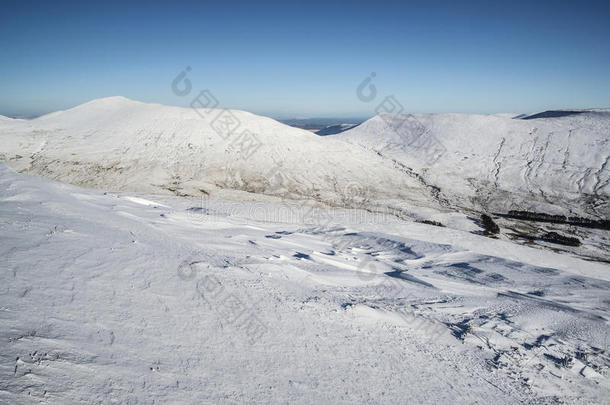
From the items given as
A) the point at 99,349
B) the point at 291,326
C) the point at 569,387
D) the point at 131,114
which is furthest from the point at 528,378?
the point at 131,114

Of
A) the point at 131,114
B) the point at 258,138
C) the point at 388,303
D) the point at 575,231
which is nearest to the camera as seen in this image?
the point at 388,303

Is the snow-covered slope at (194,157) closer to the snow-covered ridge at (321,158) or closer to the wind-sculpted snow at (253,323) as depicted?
the snow-covered ridge at (321,158)

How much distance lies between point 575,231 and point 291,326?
17.4m

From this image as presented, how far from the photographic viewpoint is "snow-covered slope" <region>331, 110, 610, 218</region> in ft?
65.2

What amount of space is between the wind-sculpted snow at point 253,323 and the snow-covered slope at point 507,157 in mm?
14757

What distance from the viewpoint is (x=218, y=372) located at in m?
3.20

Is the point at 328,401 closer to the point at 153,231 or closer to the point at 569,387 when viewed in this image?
the point at 569,387

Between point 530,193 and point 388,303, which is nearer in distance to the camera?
point 388,303

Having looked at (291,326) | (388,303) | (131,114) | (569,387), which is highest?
(131,114)

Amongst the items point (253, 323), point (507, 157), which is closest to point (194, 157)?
point (253, 323)

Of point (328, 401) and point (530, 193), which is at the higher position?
point (328, 401)

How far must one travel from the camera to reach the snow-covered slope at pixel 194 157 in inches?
762

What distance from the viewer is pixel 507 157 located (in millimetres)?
26141

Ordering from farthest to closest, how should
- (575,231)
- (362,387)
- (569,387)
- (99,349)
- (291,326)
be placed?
(575,231)
(291,326)
(569,387)
(362,387)
(99,349)
